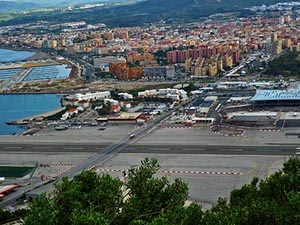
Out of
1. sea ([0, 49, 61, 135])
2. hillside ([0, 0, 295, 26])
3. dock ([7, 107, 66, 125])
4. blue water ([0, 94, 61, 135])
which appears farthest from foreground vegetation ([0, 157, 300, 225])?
hillside ([0, 0, 295, 26])

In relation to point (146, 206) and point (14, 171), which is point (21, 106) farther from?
point (146, 206)

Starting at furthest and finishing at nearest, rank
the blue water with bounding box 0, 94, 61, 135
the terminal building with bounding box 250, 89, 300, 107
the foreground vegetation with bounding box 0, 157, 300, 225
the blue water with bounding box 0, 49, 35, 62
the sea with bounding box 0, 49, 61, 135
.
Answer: the blue water with bounding box 0, 49, 35, 62 < the blue water with bounding box 0, 94, 61, 135 < the sea with bounding box 0, 49, 61, 135 < the terminal building with bounding box 250, 89, 300, 107 < the foreground vegetation with bounding box 0, 157, 300, 225

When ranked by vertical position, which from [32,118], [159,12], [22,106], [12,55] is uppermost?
[32,118]

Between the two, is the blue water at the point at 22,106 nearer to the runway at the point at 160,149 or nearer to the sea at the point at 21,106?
the sea at the point at 21,106

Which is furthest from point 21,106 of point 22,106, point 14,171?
point 14,171

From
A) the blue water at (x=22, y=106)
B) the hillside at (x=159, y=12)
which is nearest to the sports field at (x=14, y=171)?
the blue water at (x=22, y=106)

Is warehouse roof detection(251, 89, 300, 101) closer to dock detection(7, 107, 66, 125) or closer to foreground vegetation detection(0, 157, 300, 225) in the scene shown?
dock detection(7, 107, 66, 125)
